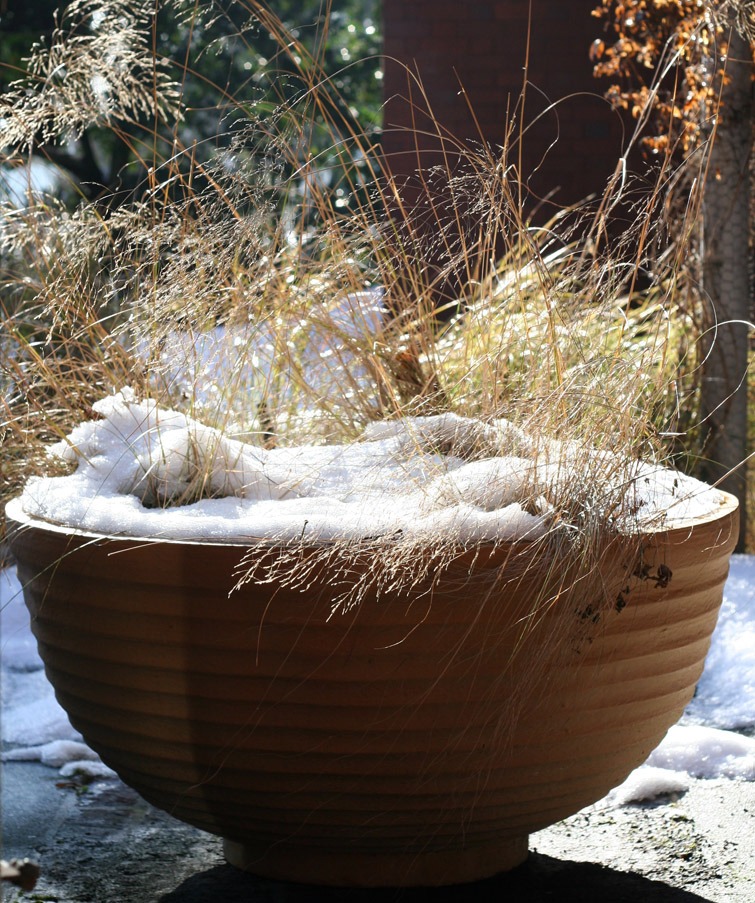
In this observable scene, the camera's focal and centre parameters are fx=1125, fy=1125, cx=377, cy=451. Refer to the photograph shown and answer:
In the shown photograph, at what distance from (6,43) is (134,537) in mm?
7859

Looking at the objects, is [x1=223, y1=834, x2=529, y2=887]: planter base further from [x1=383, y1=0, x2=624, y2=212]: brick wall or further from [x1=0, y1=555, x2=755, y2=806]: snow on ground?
[x1=383, y1=0, x2=624, y2=212]: brick wall

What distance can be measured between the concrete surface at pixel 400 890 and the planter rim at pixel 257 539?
1.59ft

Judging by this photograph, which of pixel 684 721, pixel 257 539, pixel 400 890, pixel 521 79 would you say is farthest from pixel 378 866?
pixel 521 79

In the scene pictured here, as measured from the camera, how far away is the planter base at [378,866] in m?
1.30

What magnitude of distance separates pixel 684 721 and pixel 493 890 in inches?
31.5

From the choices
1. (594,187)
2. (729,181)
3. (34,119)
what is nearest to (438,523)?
(34,119)

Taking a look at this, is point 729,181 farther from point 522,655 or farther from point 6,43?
point 6,43

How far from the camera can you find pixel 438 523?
114 cm

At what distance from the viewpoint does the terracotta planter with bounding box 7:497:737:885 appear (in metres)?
1.14

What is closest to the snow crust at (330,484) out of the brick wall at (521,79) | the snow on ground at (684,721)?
the snow on ground at (684,721)

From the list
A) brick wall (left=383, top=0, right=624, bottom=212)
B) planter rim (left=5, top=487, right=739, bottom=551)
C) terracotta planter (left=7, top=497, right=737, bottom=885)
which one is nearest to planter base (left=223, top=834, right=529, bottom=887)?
terracotta planter (left=7, top=497, right=737, bottom=885)

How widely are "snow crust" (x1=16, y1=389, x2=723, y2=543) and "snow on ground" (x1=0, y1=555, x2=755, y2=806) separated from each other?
0.83 feet

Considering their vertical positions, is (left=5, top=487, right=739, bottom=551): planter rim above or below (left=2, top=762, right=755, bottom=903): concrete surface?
above

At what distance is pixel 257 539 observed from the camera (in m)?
1.17
